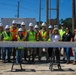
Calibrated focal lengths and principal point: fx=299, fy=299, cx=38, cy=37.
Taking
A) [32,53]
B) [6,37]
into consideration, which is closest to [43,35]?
[32,53]

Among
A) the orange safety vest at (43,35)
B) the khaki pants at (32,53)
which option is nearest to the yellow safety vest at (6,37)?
the khaki pants at (32,53)

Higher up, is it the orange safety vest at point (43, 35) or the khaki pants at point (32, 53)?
the orange safety vest at point (43, 35)

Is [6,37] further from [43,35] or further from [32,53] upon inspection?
[43,35]

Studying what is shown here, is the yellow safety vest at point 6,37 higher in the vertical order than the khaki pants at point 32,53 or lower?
higher

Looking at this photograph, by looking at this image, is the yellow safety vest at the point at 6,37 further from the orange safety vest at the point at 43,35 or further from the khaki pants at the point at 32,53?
the orange safety vest at the point at 43,35

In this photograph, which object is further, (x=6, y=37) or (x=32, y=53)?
(x=32, y=53)

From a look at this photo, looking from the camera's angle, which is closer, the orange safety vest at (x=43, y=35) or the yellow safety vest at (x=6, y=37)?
the yellow safety vest at (x=6, y=37)

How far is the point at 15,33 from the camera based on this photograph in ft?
47.6

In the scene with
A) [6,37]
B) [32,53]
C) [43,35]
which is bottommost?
[32,53]

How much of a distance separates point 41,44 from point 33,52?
11.7 feet

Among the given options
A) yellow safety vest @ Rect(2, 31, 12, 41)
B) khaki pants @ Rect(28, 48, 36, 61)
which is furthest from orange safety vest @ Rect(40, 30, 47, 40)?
yellow safety vest @ Rect(2, 31, 12, 41)

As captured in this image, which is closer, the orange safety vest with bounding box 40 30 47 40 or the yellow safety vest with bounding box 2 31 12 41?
the yellow safety vest with bounding box 2 31 12 41

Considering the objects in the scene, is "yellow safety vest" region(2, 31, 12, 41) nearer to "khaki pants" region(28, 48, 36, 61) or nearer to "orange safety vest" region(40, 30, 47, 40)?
"khaki pants" region(28, 48, 36, 61)

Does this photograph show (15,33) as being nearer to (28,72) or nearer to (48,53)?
(48,53)
